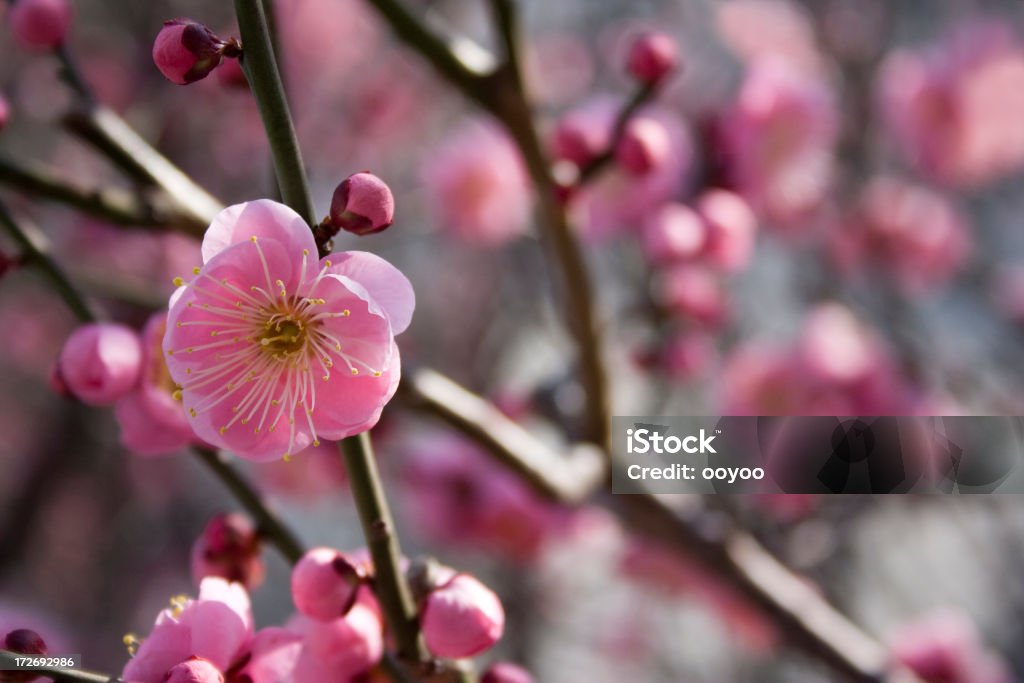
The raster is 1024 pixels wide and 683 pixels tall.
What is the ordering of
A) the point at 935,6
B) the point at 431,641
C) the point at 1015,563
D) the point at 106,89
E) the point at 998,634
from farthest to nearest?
the point at 935,6, the point at 106,89, the point at 998,634, the point at 1015,563, the point at 431,641

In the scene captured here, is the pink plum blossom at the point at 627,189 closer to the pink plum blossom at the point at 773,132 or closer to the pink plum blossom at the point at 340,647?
the pink plum blossom at the point at 773,132

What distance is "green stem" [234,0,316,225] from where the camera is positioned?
50cm

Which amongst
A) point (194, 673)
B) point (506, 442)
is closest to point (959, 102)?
point (506, 442)

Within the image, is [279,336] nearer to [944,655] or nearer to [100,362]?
[100,362]

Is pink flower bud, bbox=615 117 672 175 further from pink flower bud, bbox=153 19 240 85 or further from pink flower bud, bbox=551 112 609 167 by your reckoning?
pink flower bud, bbox=153 19 240 85

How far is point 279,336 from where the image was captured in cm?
67

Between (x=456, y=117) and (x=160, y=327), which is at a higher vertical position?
(x=456, y=117)

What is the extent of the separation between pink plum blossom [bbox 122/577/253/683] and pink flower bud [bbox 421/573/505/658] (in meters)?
0.13

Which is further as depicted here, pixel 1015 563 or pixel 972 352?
pixel 972 352

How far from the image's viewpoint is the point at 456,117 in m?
2.88

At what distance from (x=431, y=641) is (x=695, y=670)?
233 cm

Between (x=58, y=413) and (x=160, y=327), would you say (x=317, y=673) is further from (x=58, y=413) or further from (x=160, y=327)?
(x=58, y=413)

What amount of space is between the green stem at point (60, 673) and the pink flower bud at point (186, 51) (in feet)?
1.17

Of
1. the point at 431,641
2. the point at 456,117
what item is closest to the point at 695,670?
the point at 456,117
